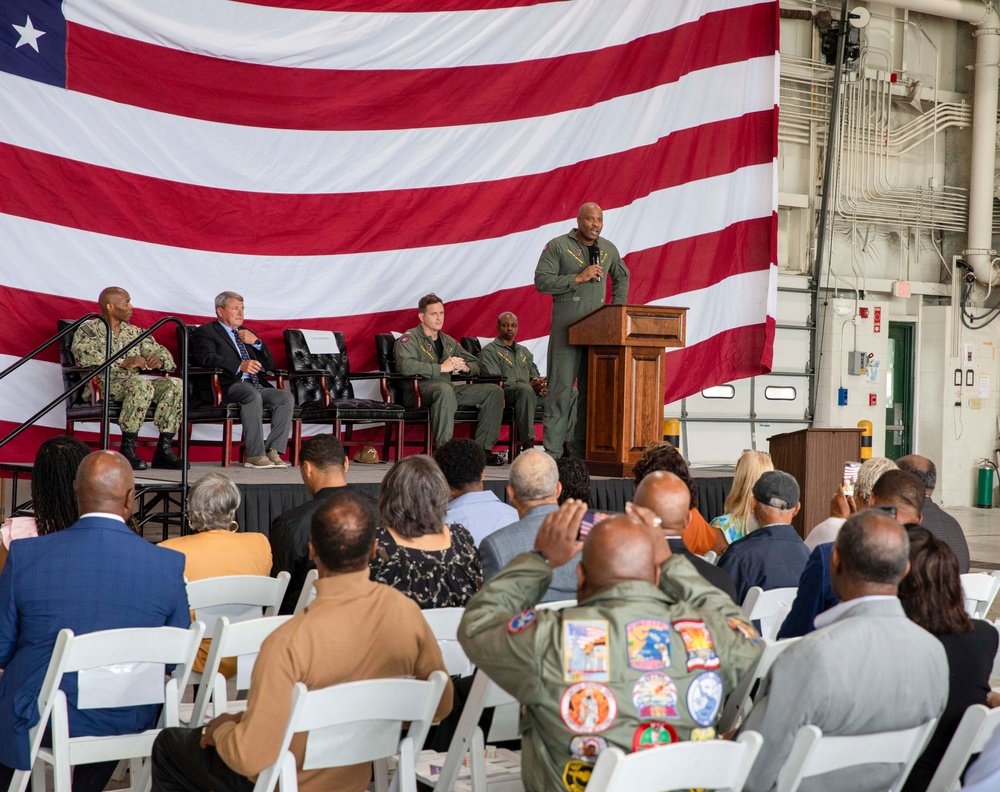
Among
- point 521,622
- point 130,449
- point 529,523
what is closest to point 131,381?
point 130,449

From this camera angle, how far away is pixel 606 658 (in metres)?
1.66

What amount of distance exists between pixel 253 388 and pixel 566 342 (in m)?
1.73

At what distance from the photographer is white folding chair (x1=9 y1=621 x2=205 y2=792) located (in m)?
2.05

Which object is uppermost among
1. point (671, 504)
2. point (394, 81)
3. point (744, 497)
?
point (394, 81)

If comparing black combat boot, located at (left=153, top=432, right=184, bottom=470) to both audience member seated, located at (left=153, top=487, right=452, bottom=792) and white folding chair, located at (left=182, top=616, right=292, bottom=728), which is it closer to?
white folding chair, located at (left=182, top=616, right=292, bottom=728)

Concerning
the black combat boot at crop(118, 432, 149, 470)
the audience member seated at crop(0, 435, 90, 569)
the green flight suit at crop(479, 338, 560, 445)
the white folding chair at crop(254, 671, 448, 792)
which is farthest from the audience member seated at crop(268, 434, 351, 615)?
the green flight suit at crop(479, 338, 560, 445)

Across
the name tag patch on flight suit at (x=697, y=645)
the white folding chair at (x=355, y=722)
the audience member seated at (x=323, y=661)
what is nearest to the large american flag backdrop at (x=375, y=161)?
the audience member seated at (x=323, y=661)

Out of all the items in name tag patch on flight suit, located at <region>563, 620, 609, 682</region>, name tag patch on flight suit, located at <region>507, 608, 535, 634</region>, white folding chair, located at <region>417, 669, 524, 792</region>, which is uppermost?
name tag patch on flight suit, located at <region>507, 608, 535, 634</region>

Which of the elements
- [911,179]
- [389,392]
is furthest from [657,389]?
[911,179]

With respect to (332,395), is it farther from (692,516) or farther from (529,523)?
(529,523)

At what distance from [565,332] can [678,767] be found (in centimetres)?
459

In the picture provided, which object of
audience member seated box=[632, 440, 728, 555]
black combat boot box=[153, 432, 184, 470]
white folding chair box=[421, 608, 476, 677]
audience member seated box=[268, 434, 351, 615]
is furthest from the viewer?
black combat boot box=[153, 432, 184, 470]

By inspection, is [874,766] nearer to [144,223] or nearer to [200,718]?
[200,718]

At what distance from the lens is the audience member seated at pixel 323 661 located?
5.99ft
